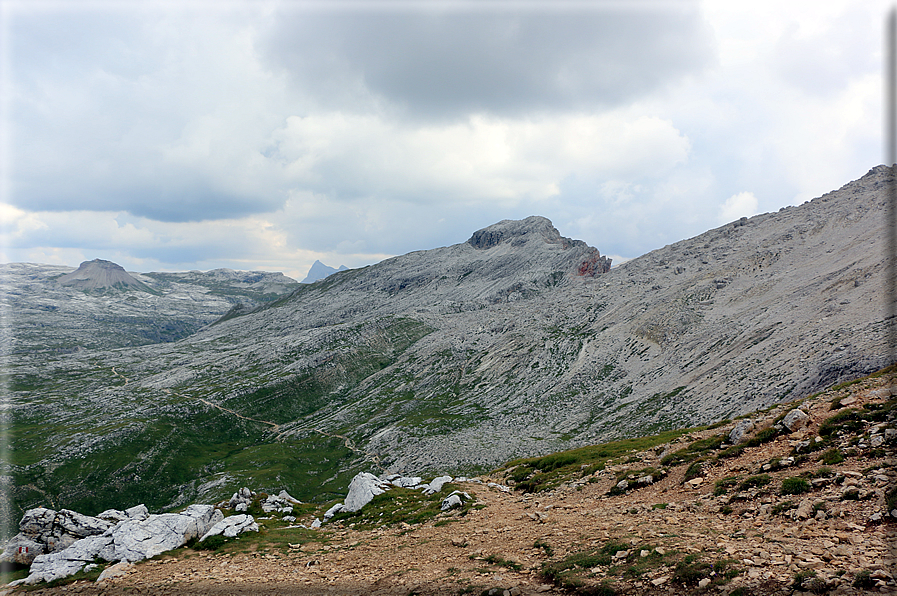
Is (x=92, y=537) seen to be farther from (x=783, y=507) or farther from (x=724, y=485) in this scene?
(x=783, y=507)

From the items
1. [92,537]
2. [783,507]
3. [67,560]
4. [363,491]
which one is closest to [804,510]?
[783,507]

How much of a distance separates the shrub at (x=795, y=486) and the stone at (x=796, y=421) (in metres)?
9.16

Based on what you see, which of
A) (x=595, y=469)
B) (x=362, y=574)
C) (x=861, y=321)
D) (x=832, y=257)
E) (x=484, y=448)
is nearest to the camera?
(x=362, y=574)

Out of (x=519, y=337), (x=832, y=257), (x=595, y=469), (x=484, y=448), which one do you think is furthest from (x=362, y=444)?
(x=832, y=257)

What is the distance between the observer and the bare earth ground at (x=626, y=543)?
46.0ft

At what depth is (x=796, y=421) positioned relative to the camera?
27922 mm

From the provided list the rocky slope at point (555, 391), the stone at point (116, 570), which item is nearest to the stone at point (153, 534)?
the stone at point (116, 570)

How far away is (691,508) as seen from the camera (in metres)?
23.7

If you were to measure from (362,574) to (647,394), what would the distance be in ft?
367

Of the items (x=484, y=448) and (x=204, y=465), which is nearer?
(x=484, y=448)

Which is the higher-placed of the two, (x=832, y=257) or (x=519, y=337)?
(x=832, y=257)

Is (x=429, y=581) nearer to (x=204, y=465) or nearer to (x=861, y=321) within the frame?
(x=861, y=321)

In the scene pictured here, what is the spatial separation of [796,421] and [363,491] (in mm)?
43212

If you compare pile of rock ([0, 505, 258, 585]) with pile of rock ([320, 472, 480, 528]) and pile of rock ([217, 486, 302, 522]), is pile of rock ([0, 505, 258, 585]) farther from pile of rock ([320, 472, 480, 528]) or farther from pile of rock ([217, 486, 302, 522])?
pile of rock ([320, 472, 480, 528])
